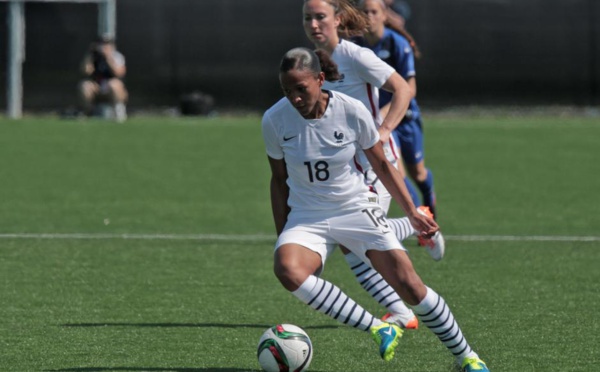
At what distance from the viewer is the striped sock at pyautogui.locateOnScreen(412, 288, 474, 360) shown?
584 centimetres

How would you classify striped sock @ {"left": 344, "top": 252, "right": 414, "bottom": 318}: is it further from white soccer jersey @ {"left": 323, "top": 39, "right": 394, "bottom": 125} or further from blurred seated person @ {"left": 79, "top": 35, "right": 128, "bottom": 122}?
blurred seated person @ {"left": 79, "top": 35, "right": 128, "bottom": 122}

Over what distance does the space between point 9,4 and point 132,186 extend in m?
10.6

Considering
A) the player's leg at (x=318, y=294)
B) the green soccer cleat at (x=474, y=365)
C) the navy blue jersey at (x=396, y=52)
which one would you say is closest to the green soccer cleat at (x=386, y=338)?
the player's leg at (x=318, y=294)

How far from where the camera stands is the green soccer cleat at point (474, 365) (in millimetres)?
5867

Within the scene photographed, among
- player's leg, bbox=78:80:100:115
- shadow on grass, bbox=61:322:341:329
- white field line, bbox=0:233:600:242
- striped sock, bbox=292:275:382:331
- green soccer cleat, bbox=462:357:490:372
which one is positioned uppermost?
striped sock, bbox=292:275:382:331

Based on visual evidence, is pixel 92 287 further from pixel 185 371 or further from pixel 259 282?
pixel 185 371

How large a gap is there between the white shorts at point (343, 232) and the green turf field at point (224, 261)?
2.05ft

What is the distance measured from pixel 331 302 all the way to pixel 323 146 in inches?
29.4

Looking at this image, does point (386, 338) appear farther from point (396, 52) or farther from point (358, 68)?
point (396, 52)

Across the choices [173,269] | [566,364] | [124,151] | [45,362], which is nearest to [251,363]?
[45,362]

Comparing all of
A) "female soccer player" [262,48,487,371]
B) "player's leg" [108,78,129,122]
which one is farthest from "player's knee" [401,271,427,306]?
"player's leg" [108,78,129,122]

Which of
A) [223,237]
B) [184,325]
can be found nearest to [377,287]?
[184,325]

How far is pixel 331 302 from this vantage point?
19.5 feet

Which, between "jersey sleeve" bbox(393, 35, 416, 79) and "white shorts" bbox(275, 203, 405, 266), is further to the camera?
"jersey sleeve" bbox(393, 35, 416, 79)
